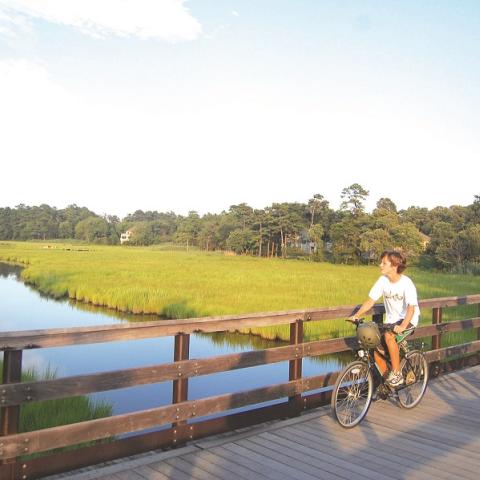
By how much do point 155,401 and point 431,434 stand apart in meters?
5.60

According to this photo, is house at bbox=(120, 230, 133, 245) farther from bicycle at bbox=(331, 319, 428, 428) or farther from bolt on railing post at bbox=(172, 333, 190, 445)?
bolt on railing post at bbox=(172, 333, 190, 445)

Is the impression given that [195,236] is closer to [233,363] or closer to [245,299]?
[245,299]

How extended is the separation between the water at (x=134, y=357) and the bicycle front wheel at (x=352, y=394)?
4.72 m

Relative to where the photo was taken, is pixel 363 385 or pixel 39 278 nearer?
pixel 363 385

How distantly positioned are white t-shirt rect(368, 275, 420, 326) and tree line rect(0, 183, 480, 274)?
3481 cm

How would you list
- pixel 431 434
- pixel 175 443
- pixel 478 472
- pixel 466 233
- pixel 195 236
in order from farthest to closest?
pixel 195 236
pixel 466 233
pixel 431 434
pixel 175 443
pixel 478 472

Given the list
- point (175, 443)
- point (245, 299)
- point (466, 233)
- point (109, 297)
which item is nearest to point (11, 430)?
point (175, 443)

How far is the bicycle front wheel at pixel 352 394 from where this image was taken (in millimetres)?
5062

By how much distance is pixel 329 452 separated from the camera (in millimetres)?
4469

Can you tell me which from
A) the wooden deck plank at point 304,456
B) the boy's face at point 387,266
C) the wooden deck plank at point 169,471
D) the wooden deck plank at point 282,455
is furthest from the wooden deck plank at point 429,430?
the wooden deck plank at point 169,471

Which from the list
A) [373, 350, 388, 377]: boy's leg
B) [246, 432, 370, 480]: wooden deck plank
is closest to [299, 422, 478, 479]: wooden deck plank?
[246, 432, 370, 480]: wooden deck plank

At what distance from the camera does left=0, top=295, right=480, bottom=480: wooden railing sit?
3480 millimetres

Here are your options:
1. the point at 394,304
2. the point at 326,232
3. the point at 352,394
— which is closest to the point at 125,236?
the point at 326,232

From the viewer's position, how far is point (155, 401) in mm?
9430
